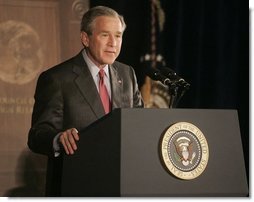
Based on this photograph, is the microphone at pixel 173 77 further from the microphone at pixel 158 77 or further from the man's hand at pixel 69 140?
the man's hand at pixel 69 140

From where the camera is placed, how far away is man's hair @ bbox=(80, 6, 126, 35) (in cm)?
364

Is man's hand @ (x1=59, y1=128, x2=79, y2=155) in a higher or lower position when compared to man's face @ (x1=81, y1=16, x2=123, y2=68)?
lower

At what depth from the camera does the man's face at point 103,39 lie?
359 centimetres

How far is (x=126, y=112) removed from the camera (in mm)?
2521

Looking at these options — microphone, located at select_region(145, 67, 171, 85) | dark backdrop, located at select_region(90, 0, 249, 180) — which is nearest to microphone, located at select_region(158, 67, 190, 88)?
microphone, located at select_region(145, 67, 171, 85)

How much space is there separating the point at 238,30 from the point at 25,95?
1512 mm

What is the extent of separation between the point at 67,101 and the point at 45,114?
14cm

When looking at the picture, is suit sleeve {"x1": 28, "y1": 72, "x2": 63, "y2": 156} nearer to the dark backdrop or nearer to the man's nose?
the man's nose

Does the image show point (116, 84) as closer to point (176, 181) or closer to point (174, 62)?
point (174, 62)

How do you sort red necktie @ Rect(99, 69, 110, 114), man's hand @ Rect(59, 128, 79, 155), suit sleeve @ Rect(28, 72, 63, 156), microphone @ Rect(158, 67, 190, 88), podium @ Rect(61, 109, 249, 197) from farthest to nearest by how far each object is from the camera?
red necktie @ Rect(99, 69, 110, 114)
suit sleeve @ Rect(28, 72, 63, 156)
microphone @ Rect(158, 67, 190, 88)
man's hand @ Rect(59, 128, 79, 155)
podium @ Rect(61, 109, 249, 197)

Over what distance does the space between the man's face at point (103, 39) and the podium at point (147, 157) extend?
96 centimetres

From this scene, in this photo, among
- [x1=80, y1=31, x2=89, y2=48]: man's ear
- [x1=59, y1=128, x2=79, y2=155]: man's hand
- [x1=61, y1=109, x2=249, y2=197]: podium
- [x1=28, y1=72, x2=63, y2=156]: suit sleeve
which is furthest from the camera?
[x1=80, y1=31, x2=89, y2=48]: man's ear

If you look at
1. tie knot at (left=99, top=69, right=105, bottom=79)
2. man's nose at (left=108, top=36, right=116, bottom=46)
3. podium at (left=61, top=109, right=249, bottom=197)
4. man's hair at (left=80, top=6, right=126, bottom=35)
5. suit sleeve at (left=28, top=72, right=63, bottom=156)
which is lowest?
podium at (left=61, top=109, right=249, bottom=197)

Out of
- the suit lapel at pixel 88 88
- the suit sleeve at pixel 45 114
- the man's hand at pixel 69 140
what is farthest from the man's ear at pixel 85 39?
the man's hand at pixel 69 140
